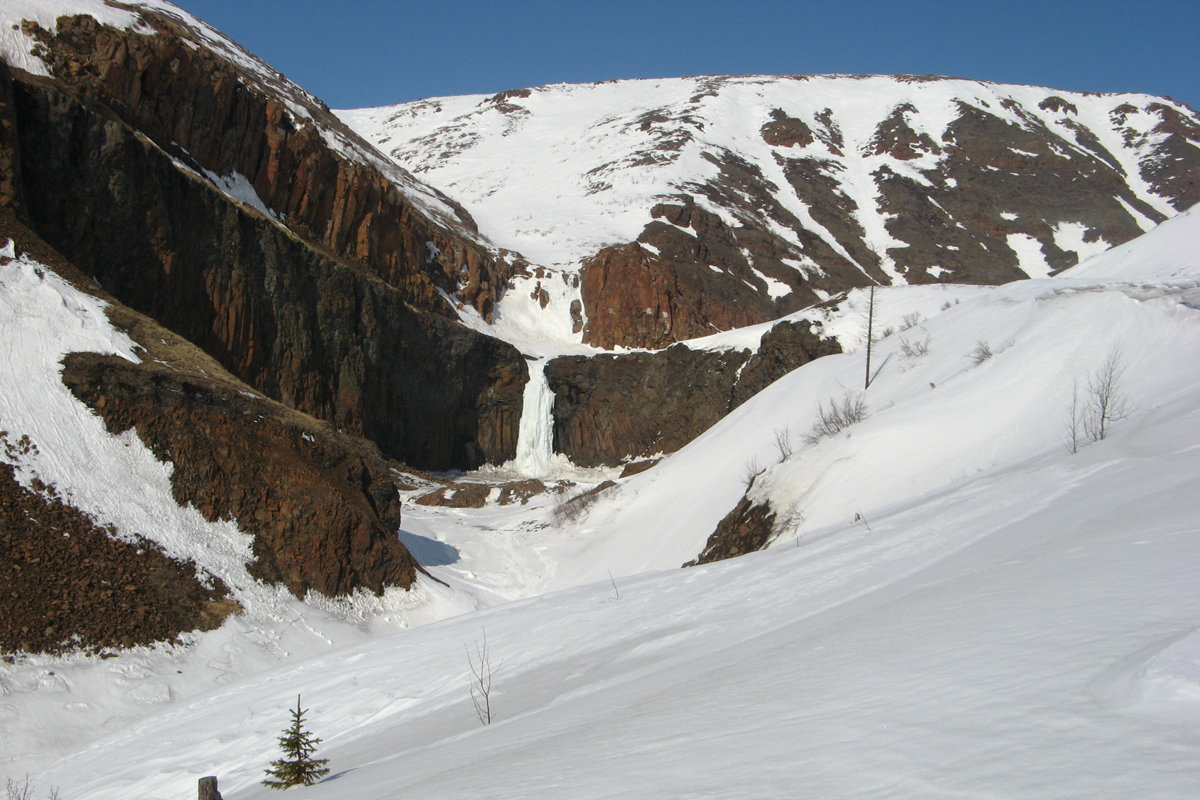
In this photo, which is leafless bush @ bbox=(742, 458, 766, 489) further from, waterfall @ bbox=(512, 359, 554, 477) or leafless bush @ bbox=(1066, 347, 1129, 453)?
waterfall @ bbox=(512, 359, 554, 477)

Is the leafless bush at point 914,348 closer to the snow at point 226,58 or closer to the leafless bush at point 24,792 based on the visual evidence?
the leafless bush at point 24,792

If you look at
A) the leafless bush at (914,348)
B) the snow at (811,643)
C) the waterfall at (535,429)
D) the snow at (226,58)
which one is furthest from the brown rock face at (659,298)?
the snow at (811,643)

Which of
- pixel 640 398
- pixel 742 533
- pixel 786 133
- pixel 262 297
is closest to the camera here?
pixel 742 533

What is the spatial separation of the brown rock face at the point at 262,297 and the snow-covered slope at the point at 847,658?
16.3 meters

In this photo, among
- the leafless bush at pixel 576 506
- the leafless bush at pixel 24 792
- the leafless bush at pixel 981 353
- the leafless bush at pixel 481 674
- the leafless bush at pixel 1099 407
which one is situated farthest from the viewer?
the leafless bush at pixel 576 506

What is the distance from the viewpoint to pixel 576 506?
2862 cm

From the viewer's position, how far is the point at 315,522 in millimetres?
17562

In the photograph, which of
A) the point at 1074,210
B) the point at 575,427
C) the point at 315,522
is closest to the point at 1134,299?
the point at 315,522

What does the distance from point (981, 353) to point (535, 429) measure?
29.4m

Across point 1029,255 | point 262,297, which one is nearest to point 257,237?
point 262,297

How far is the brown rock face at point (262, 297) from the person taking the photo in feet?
83.7

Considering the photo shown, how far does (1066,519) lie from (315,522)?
14.4 metres

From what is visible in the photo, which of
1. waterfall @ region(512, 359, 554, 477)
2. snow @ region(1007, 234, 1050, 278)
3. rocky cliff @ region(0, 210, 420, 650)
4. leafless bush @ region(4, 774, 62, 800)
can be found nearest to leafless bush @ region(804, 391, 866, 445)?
rocky cliff @ region(0, 210, 420, 650)

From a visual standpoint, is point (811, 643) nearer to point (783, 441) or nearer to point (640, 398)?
point (783, 441)
